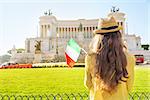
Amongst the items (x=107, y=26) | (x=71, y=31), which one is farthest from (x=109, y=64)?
(x=71, y=31)

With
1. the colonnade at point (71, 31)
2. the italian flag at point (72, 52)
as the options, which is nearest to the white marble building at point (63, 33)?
the colonnade at point (71, 31)

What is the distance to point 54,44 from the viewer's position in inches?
2149

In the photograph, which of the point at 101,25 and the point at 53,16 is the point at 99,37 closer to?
the point at 101,25

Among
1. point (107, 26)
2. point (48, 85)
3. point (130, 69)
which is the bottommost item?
point (48, 85)

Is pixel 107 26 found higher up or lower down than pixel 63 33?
lower down

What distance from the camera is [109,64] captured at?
2.56m

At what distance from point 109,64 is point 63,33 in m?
58.0

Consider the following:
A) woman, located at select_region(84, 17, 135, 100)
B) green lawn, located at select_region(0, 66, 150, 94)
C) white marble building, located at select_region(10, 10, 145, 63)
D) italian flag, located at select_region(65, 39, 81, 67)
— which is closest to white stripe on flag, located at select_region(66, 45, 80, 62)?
italian flag, located at select_region(65, 39, 81, 67)

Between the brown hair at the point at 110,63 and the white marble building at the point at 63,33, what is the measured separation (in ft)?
161

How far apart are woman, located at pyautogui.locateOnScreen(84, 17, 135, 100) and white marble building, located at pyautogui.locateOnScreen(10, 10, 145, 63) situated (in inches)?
1935

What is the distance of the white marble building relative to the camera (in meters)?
54.2

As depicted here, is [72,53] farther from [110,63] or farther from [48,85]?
[48,85]

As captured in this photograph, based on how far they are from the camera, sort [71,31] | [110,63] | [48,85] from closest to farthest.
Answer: [110,63], [48,85], [71,31]

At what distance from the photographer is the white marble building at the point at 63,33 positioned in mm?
54188
